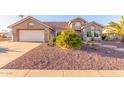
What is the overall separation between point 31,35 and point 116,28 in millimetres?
12390

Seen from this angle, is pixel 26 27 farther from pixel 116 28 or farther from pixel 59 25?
pixel 116 28

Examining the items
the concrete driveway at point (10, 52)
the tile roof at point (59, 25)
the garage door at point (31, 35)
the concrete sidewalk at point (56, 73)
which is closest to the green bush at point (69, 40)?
the concrete driveway at point (10, 52)

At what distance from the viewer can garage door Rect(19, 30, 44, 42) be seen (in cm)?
2888

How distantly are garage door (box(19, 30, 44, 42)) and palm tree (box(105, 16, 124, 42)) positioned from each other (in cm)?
993

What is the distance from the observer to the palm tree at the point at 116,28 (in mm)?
28750

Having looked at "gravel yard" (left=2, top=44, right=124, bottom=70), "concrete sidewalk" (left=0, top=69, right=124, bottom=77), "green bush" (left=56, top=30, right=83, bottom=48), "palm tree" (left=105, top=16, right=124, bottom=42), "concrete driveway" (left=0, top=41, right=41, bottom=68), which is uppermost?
"palm tree" (left=105, top=16, right=124, bottom=42)

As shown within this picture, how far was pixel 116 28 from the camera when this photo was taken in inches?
1138

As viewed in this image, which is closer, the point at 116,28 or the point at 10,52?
the point at 10,52

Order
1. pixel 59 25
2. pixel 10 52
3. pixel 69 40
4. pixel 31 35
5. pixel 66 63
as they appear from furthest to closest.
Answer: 1. pixel 59 25
2. pixel 31 35
3. pixel 10 52
4. pixel 69 40
5. pixel 66 63

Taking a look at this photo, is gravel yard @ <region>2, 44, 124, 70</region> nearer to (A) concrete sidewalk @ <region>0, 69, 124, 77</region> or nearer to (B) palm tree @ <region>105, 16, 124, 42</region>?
(A) concrete sidewalk @ <region>0, 69, 124, 77</region>

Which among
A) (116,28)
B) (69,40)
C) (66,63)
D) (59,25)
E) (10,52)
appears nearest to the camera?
(66,63)

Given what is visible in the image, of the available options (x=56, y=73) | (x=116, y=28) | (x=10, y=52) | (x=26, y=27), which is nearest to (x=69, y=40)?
(x=10, y=52)

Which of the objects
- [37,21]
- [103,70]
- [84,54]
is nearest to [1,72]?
[103,70]

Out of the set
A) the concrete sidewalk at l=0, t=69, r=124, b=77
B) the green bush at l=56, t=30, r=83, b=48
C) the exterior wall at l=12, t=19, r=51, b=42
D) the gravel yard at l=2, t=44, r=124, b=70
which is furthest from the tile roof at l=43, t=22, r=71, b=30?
the concrete sidewalk at l=0, t=69, r=124, b=77
